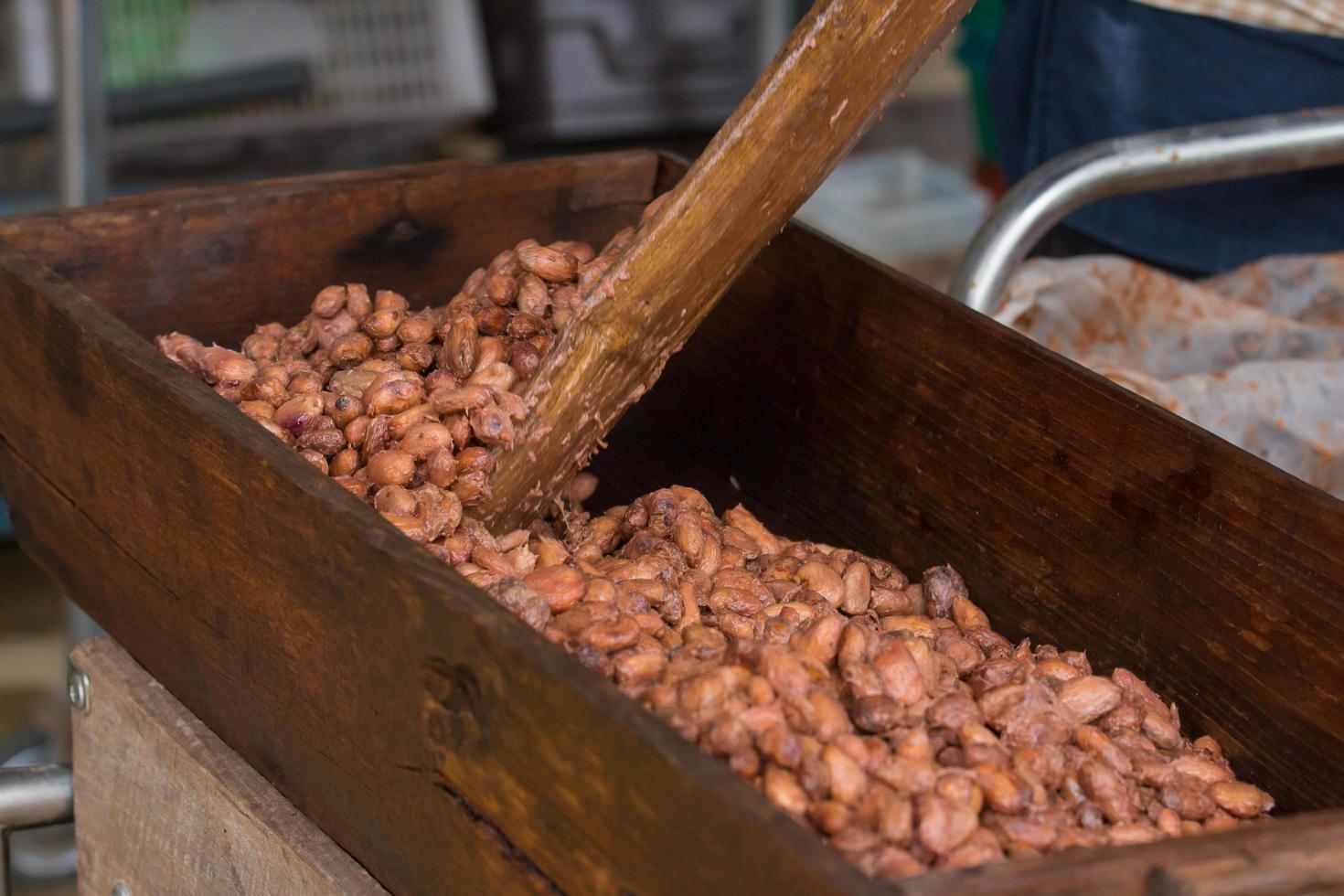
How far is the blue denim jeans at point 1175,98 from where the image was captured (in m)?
1.91

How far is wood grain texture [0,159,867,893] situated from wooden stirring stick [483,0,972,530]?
10.1 inches

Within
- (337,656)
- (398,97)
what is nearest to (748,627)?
(337,656)

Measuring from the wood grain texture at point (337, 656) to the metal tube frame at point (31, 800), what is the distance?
15 centimetres

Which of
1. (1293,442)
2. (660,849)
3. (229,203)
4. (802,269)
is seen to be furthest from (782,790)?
(1293,442)

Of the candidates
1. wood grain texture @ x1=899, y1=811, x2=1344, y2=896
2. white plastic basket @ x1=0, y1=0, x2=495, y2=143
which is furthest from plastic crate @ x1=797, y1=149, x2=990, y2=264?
wood grain texture @ x1=899, y1=811, x2=1344, y2=896

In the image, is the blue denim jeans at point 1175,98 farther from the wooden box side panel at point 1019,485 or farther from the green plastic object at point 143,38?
the green plastic object at point 143,38

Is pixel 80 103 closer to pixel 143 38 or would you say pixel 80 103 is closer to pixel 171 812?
pixel 171 812

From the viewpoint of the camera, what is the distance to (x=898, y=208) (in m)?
4.09

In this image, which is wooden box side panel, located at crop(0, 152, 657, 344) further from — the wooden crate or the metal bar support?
the metal bar support

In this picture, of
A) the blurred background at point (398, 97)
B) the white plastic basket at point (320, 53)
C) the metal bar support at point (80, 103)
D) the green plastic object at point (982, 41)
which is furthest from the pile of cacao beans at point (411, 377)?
the white plastic basket at point (320, 53)

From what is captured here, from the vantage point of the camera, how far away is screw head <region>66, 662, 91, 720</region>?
1310 millimetres

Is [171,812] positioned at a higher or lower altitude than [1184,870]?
lower

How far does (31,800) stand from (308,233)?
63 cm

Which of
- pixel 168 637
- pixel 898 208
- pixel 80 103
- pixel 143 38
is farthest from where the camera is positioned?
pixel 898 208
